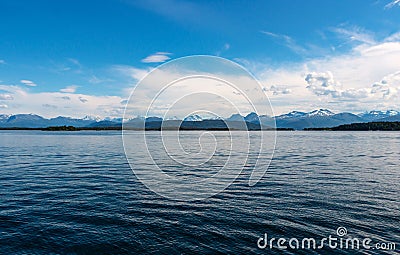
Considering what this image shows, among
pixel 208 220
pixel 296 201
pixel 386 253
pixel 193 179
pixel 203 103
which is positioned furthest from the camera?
pixel 193 179

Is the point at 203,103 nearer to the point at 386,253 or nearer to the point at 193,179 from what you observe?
the point at 386,253

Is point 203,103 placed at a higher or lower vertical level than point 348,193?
higher

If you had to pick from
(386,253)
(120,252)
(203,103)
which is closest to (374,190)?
(386,253)

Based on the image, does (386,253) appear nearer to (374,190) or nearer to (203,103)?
(203,103)

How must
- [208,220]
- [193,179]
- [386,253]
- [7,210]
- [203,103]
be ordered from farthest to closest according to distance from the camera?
[193,179]
[7,210]
[208,220]
[203,103]
[386,253]

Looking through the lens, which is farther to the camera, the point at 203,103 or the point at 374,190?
the point at 374,190

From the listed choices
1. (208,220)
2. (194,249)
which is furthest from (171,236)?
(208,220)

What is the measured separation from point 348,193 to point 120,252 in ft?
56.7

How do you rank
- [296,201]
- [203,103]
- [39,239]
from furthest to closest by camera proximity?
[296,201]
[203,103]
[39,239]

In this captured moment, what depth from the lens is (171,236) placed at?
44.6 feet

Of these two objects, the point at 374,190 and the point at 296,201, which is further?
the point at 374,190

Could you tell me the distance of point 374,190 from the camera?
2255 centimetres

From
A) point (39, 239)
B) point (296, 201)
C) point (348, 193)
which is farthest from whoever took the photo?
point (348, 193)

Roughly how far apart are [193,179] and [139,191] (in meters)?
6.32
